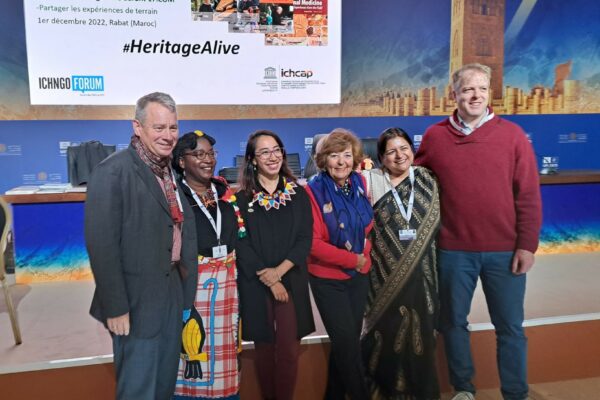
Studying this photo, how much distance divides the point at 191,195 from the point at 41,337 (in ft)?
6.28

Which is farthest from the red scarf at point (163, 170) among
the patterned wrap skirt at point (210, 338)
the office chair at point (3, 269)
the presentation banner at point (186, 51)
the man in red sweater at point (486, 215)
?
the presentation banner at point (186, 51)

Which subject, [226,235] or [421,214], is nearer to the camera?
[226,235]

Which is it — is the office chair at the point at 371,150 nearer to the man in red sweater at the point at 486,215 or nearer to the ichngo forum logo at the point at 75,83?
the man in red sweater at the point at 486,215

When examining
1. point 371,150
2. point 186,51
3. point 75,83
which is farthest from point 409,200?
point 75,83

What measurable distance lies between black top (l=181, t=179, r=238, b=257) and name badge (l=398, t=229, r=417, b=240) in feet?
2.33

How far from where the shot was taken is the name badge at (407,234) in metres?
2.24

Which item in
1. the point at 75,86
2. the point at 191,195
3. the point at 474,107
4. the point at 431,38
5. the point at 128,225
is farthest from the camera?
the point at 431,38

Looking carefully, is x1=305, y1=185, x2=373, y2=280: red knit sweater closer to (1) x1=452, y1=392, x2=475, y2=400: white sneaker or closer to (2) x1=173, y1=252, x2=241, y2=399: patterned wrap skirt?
(2) x1=173, y1=252, x2=241, y2=399: patterned wrap skirt

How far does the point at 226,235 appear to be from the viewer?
2086 mm

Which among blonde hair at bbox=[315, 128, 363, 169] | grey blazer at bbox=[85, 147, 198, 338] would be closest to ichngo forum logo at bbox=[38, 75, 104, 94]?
blonde hair at bbox=[315, 128, 363, 169]

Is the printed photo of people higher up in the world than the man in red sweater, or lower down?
higher up

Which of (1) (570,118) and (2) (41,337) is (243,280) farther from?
(1) (570,118)

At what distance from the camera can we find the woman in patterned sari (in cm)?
225

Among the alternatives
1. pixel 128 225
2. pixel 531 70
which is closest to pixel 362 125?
pixel 531 70
